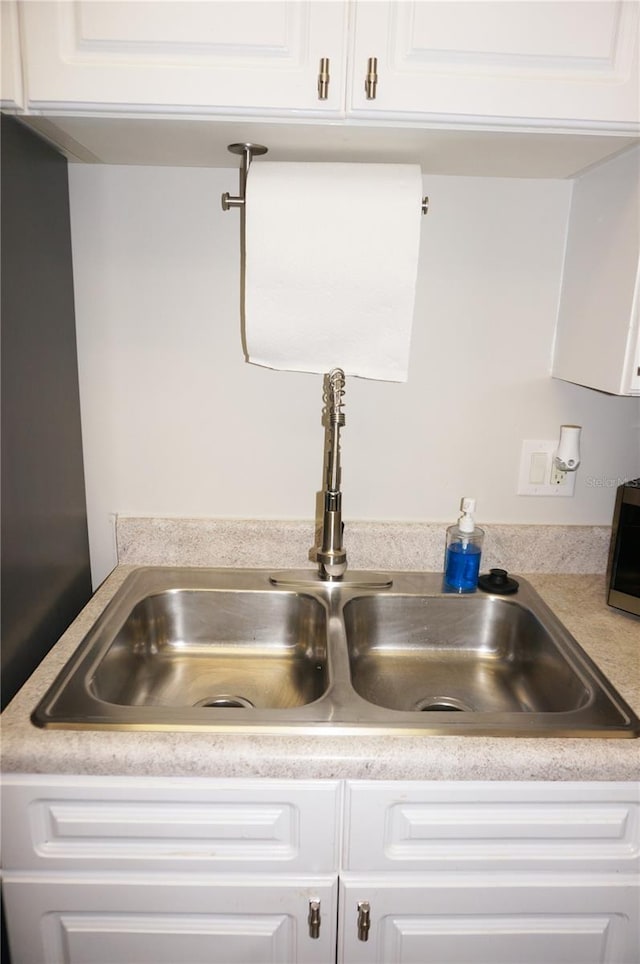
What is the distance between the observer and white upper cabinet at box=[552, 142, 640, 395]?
1.05 meters

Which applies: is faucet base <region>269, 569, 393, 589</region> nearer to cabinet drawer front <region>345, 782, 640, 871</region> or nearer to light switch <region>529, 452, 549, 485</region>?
light switch <region>529, 452, 549, 485</region>

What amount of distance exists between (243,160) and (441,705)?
1079 millimetres

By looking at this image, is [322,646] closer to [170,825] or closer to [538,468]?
[170,825]

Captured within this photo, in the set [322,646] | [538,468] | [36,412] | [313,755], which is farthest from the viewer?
[538,468]

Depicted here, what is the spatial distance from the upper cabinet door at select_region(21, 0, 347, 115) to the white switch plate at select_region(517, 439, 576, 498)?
79cm

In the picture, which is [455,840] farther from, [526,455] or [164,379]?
[164,379]

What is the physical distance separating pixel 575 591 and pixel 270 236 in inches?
37.0

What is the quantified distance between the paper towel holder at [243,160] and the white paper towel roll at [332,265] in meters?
0.03

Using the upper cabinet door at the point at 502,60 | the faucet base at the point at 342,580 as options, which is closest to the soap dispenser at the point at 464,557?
the faucet base at the point at 342,580

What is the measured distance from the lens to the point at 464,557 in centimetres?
134

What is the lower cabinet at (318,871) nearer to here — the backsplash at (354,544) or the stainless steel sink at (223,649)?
the stainless steel sink at (223,649)

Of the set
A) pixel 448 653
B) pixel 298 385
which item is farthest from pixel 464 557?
pixel 298 385

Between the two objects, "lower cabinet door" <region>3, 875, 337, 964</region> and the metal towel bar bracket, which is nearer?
"lower cabinet door" <region>3, 875, 337, 964</region>

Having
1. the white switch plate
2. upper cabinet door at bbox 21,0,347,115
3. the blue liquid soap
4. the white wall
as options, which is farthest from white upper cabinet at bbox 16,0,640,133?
the blue liquid soap
